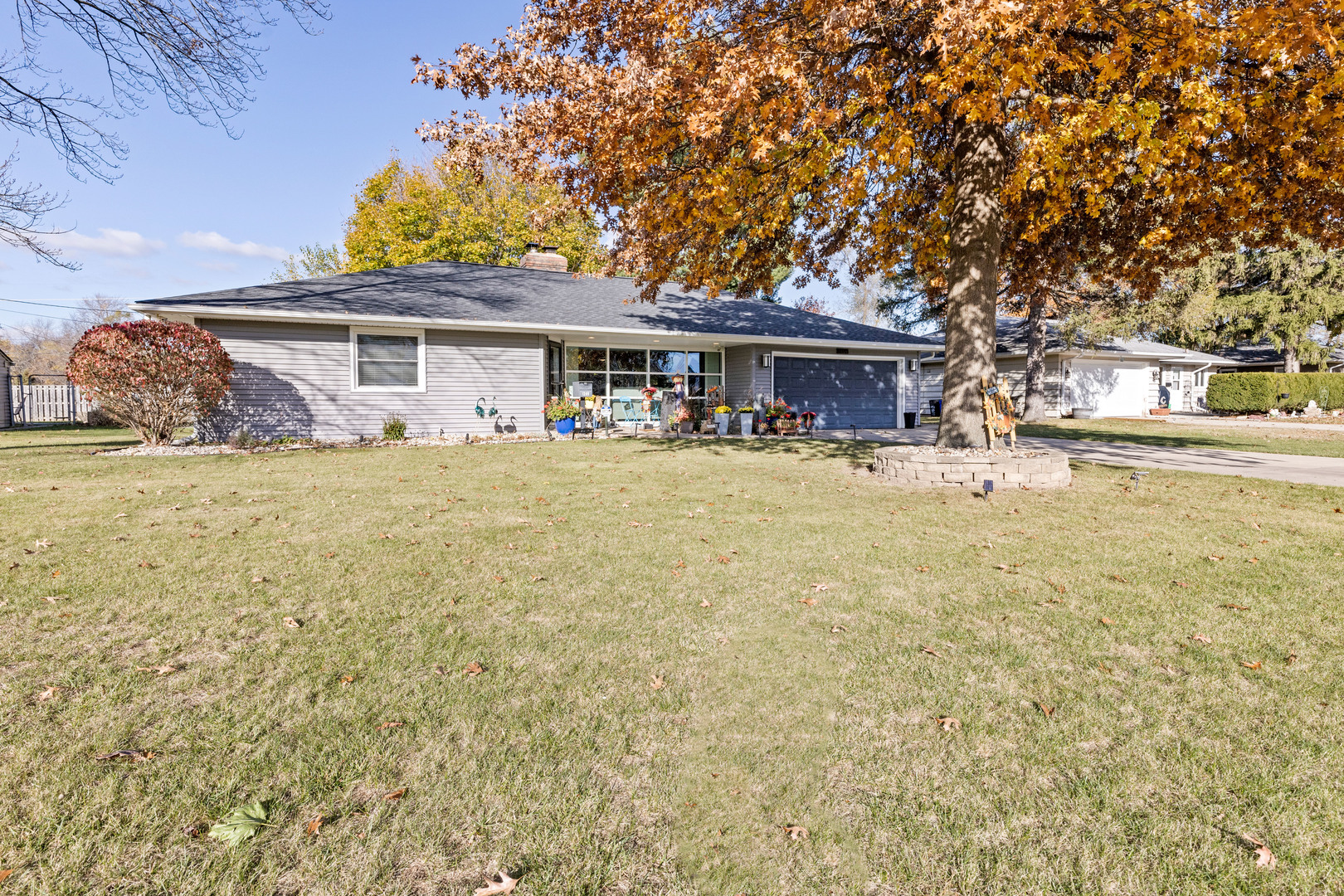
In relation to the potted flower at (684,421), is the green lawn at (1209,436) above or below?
below

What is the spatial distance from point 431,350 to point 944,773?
546 inches

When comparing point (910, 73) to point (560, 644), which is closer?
point (560, 644)

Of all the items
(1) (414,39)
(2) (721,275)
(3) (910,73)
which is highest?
(1) (414,39)

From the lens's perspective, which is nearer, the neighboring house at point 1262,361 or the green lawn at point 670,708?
the green lawn at point 670,708

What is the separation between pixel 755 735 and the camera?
246 centimetres

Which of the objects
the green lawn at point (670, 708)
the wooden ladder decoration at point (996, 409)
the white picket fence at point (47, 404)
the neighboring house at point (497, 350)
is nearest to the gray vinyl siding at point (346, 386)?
the neighboring house at point (497, 350)

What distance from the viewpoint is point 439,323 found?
13.2m

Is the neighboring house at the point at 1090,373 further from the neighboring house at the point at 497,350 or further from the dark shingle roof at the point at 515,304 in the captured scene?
the dark shingle roof at the point at 515,304

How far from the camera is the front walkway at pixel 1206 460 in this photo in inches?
351

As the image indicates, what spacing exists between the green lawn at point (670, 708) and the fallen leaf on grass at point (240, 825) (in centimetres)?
4

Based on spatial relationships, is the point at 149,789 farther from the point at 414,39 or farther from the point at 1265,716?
the point at 414,39

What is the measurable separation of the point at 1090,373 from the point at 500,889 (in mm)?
31660

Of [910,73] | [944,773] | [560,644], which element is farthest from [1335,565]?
[910,73]

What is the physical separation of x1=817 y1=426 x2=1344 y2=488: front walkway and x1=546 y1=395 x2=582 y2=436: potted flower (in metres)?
7.25
